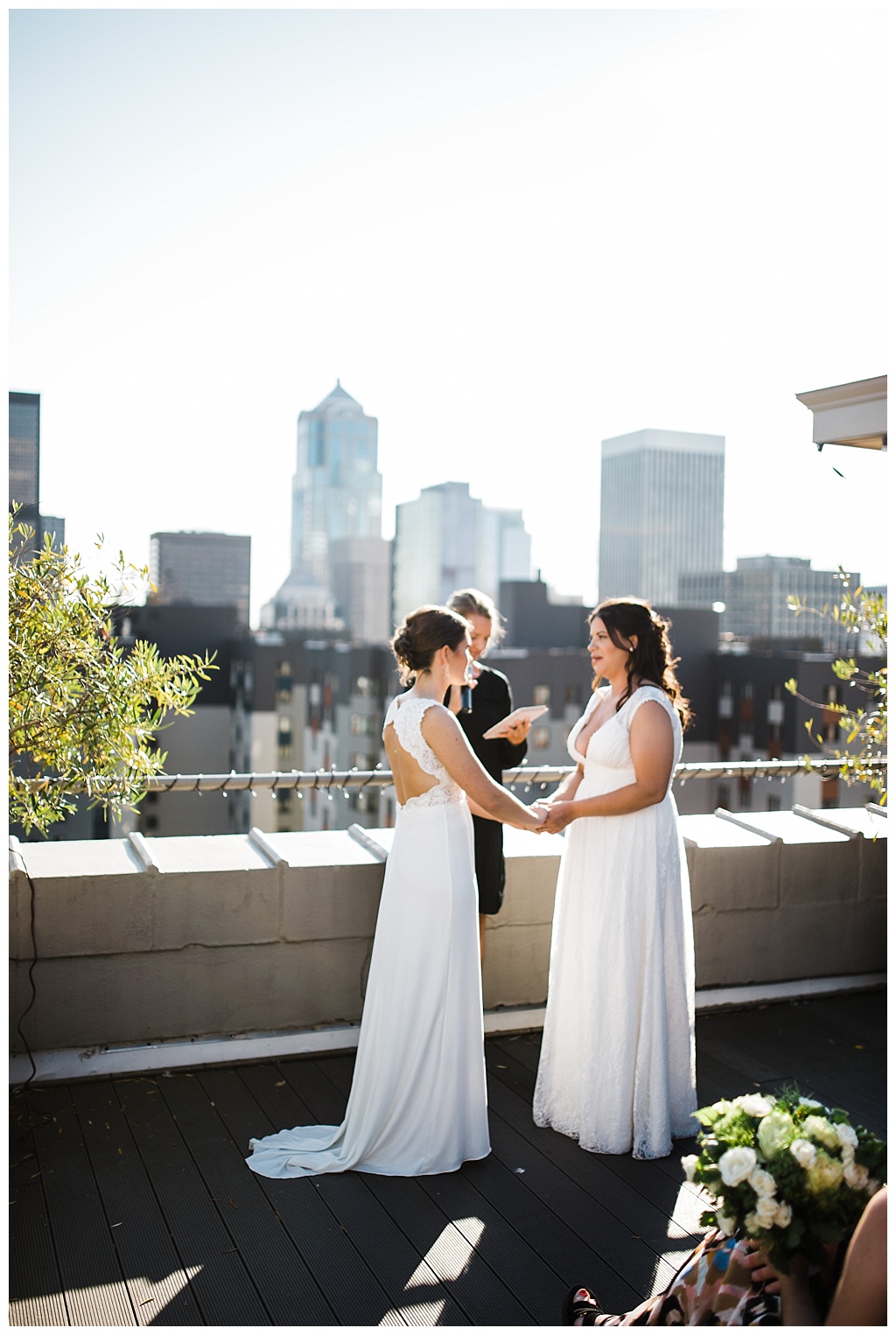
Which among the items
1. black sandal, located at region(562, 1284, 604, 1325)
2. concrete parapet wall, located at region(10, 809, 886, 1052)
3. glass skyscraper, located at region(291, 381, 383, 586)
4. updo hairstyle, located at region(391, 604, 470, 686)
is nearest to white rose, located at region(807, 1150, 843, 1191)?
black sandal, located at region(562, 1284, 604, 1325)

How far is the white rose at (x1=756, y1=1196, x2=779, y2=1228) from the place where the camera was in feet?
5.97

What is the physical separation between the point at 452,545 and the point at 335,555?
28834mm

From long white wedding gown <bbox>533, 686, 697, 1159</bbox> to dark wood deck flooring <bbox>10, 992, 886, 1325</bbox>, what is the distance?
114 millimetres

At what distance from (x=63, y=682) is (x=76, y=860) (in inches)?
45.0

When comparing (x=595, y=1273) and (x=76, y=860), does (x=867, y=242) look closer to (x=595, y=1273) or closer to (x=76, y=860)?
(x=595, y=1273)

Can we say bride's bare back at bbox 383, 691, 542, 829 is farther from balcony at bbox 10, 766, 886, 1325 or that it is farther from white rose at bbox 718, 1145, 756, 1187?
white rose at bbox 718, 1145, 756, 1187

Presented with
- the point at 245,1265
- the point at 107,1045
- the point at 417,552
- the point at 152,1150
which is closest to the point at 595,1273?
the point at 245,1265

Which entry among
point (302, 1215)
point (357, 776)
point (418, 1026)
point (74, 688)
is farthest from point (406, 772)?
point (302, 1215)

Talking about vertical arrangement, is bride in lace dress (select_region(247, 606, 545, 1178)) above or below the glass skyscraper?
below

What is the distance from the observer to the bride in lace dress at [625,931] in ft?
11.4

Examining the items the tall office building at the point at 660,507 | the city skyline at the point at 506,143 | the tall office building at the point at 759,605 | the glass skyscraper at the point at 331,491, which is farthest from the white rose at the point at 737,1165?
the glass skyscraper at the point at 331,491

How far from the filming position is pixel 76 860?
3967mm

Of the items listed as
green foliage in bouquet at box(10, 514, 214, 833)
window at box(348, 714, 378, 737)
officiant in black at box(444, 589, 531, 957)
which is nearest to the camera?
green foliage in bouquet at box(10, 514, 214, 833)

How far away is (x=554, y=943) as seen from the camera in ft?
12.3
